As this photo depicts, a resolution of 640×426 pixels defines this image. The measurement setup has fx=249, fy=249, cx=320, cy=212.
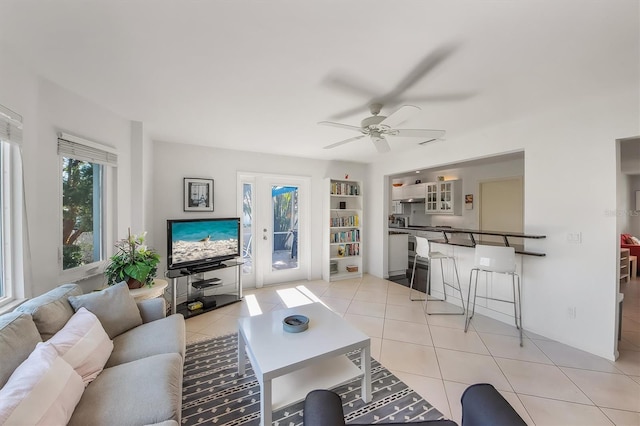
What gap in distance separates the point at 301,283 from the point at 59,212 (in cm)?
333

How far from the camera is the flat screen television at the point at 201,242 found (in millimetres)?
3229

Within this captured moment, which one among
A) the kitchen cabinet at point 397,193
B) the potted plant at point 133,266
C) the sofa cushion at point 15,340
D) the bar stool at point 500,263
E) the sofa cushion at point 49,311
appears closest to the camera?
the sofa cushion at point 15,340

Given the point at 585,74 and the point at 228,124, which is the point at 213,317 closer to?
the point at 228,124

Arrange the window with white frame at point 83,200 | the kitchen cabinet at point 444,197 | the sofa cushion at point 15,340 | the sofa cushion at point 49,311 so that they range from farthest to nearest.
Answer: the kitchen cabinet at point 444,197, the window with white frame at point 83,200, the sofa cushion at point 49,311, the sofa cushion at point 15,340

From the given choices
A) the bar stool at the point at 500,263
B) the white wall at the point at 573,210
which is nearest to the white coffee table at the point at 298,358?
the bar stool at the point at 500,263

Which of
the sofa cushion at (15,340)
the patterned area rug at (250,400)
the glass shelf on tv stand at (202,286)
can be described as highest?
the sofa cushion at (15,340)

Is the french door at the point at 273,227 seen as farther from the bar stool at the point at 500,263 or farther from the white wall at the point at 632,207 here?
the white wall at the point at 632,207

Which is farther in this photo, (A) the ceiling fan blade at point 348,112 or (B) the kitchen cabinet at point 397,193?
(B) the kitchen cabinet at point 397,193

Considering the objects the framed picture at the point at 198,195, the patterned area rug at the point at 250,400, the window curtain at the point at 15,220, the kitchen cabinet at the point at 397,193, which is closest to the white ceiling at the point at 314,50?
the window curtain at the point at 15,220

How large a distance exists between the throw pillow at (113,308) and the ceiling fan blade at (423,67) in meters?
2.68

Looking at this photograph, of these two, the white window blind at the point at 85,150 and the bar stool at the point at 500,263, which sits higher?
the white window blind at the point at 85,150

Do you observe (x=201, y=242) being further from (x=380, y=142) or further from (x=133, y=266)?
(x=380, y=142)

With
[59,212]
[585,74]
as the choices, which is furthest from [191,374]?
[585,74]

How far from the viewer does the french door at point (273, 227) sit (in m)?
4.25
